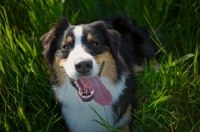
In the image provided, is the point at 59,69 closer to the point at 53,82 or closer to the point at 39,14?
the point at 53,82

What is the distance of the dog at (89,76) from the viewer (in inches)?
95.3

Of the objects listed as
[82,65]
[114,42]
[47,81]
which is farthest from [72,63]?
[47,81]

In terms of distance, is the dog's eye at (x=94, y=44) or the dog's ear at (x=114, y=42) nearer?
the dog's eye at (x=94, y=44)

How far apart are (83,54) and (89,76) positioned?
16 cm

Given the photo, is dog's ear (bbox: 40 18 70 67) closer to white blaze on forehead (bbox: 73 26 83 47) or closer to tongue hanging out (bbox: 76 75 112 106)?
white blaze on forehead (bbox: 73 26 83 47)

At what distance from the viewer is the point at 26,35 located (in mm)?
3348

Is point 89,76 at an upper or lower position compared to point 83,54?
lower

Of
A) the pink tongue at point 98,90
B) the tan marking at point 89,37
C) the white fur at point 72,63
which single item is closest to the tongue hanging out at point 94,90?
the pink tongue at point 98,90

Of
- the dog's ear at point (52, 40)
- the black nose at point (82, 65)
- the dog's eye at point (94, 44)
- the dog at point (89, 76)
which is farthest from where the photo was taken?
the dog's ear at point (52, 40)

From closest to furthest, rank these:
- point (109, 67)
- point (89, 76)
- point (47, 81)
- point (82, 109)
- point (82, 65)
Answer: point (82, 65) → point (89, 76) → point (109, 67) → point (82, 109) → point (47, 81)

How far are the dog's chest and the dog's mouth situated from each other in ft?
0.28

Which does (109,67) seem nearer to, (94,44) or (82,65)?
(94,44)

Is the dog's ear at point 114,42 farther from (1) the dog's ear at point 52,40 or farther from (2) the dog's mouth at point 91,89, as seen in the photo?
(1) the dog's ear at point 52,40

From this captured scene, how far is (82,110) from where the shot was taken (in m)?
2.79
